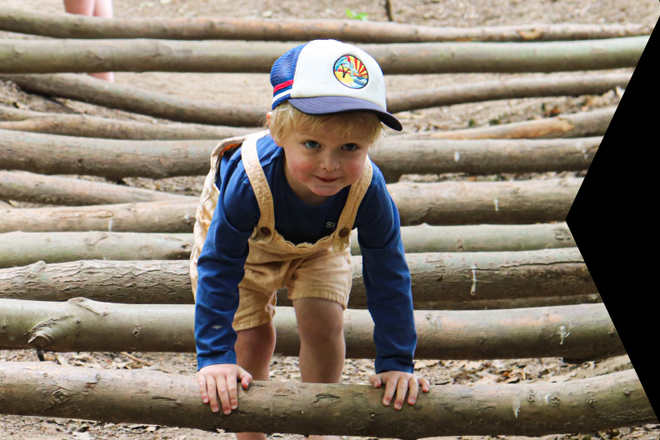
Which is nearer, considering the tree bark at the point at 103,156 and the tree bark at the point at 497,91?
the tree bark at the point at 103,156

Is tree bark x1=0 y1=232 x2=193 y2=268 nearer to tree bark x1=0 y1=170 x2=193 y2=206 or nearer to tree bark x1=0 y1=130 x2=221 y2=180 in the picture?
tree bark x1=0 y1=170 x2=193 y2=206

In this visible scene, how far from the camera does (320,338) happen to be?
222 centimetres

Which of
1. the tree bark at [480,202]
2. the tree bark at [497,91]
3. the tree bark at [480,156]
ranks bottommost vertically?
the tree bark at [480,202]

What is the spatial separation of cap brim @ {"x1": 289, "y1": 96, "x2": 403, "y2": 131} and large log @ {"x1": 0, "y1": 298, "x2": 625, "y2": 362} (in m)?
0.98

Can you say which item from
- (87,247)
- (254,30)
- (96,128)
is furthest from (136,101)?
(87,247)

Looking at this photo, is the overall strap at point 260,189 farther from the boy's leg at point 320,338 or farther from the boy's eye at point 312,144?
the boy's leg at point 320,338

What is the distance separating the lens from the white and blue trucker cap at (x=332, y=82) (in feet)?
5.72

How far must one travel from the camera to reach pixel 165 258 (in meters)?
2.90

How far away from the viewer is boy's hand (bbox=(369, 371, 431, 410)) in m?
1.93

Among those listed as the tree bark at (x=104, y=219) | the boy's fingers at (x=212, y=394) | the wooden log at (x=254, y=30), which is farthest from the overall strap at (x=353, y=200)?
the wooden log at (x=254, y=30)

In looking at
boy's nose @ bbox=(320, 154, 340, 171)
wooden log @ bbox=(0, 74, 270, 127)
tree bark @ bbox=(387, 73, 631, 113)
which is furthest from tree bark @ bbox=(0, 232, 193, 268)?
tree bark @ bbox=(387, 73, 631, 113)

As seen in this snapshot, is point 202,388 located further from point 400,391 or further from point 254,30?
point 254,30

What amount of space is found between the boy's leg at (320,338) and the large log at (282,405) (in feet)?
0.93

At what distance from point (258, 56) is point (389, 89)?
275cm
